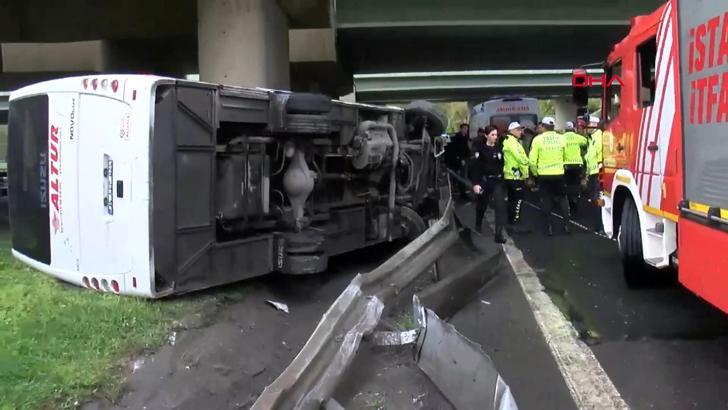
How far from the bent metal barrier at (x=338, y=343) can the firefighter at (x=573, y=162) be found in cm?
683

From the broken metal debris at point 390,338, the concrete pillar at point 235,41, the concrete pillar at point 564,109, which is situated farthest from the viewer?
the concrete pillar at point 564,109

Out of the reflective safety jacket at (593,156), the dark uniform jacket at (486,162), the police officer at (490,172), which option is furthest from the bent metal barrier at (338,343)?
the reflective safety jacket at (593,156)

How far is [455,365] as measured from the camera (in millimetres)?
4109

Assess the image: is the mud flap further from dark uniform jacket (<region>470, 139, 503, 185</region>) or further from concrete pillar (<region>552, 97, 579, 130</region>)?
concrete pillar (<region>552, 97, 579, 130</region>)

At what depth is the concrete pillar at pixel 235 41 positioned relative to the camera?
13102 millimetres

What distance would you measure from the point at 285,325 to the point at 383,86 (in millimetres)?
38017

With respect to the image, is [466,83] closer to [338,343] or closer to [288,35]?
[288,35]

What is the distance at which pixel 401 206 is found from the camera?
931 cm

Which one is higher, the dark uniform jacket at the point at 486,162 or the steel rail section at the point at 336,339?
the dark uniform jacket at the point at 486,162

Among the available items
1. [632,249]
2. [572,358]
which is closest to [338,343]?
[572,358]

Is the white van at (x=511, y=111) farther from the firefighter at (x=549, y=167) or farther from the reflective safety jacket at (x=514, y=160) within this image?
the reflective safety jacket at (x=514, y=160)

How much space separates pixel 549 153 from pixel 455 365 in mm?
7685

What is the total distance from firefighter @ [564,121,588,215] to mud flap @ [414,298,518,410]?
8200 mm

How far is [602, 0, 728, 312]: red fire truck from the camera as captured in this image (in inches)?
174
